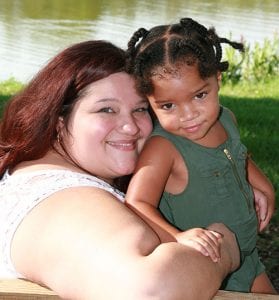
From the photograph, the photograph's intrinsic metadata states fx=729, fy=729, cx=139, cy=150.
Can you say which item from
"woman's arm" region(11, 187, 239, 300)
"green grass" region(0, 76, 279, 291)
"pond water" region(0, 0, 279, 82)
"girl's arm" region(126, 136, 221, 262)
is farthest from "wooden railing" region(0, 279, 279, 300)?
"pond water" region(0, 0, 279, 82)

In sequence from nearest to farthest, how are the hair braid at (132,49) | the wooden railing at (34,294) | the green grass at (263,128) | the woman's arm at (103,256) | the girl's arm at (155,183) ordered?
the woman's arm at (103,256)
the wooden railing at (34,294)
the girl's arm at (155,183)
the hair braid at (132,49)
the green grass at (263,128)

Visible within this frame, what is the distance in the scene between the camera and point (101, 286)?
59.6 inches

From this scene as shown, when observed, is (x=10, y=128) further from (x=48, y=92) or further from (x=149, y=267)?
(x=149, y=267)

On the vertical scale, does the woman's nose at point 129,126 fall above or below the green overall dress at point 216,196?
above

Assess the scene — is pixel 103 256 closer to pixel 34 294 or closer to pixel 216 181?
pixel 34 294

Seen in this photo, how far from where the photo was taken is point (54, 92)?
211cm

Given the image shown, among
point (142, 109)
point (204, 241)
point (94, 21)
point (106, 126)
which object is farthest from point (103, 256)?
point (94, 21)

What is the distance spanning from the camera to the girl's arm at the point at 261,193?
2.56m

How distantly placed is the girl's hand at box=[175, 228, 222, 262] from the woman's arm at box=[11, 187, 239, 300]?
0.02 metres

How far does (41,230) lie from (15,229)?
0.13 m

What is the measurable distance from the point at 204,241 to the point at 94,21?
41.1 feet

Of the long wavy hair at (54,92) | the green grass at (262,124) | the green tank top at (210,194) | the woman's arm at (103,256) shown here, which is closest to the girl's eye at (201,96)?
the green tank top at (210,194)

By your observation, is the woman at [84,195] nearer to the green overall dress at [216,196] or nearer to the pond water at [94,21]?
the green overall dress at [216,196]

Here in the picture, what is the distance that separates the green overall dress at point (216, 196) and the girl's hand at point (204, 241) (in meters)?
0.31
